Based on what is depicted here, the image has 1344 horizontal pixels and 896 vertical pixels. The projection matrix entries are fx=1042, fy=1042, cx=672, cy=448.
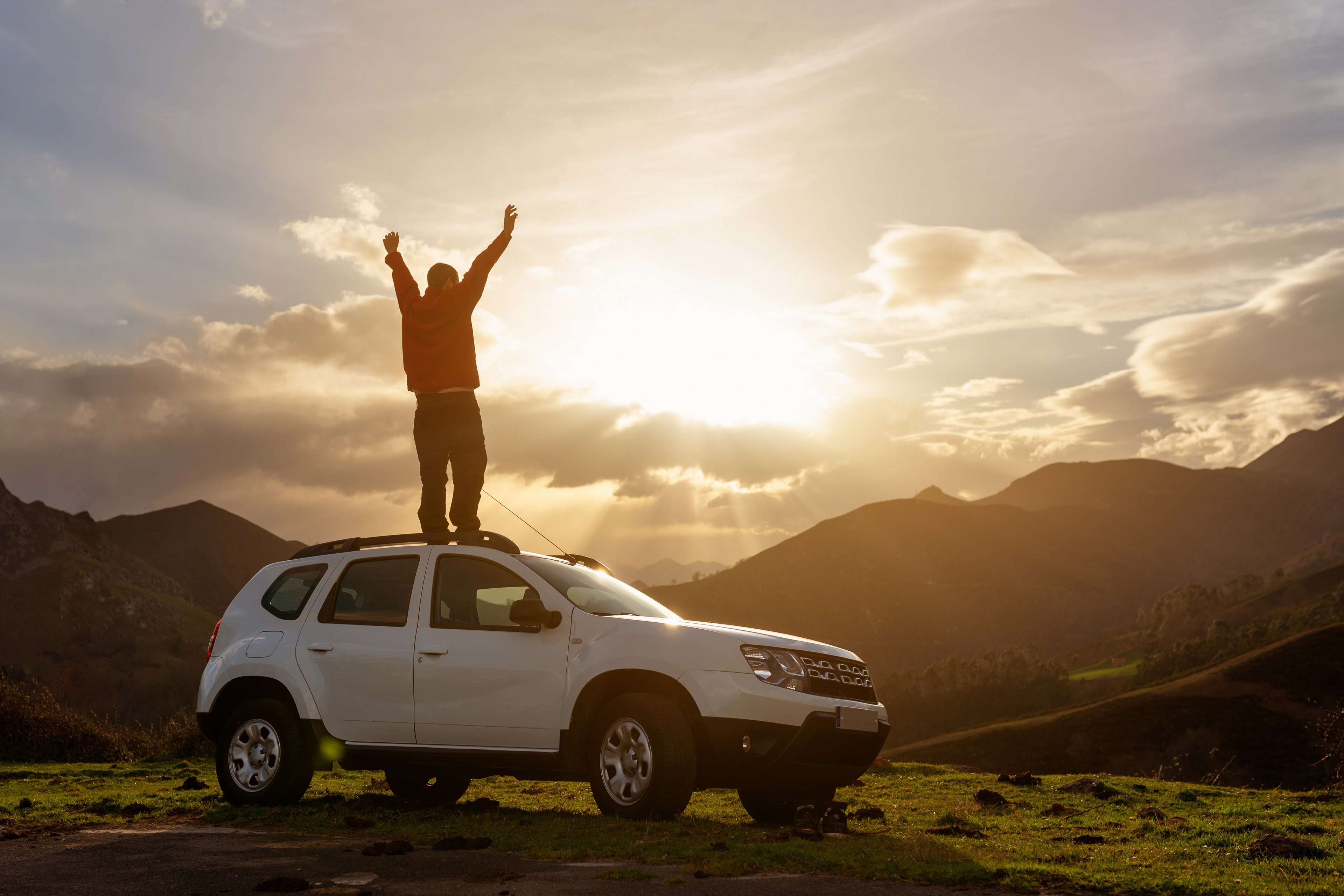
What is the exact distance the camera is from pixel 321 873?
5676 mm

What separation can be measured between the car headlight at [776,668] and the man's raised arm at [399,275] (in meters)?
5.17

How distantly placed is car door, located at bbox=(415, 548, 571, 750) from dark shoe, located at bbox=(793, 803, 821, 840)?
1820 millimetres

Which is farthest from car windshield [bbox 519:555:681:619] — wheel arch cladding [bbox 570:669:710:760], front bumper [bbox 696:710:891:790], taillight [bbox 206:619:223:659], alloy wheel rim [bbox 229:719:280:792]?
taillight [bbox 206:619:223:659]

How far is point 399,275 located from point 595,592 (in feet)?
13.7

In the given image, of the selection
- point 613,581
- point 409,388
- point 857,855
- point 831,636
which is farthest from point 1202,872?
point 831,636

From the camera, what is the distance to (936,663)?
416ft

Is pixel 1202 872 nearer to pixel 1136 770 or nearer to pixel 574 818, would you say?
pixel 574 818

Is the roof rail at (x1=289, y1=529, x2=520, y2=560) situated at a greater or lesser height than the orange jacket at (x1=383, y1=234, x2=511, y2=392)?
lesser

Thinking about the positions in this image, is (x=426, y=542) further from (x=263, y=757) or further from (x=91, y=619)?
(x=91, y=619)

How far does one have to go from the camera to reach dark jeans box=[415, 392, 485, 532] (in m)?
10.0

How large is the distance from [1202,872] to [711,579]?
633 ft

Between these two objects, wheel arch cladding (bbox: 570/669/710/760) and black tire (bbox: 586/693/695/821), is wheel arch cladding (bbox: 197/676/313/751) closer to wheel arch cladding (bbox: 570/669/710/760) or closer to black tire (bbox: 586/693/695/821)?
wheel arch cladding (bbox: 570/669/710/760)

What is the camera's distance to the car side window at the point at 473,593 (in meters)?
7.93

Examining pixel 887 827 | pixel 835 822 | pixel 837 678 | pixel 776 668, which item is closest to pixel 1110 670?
pixel 887 827
